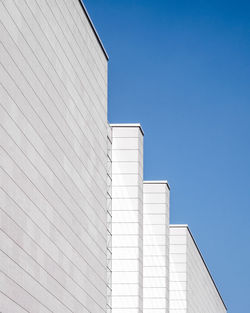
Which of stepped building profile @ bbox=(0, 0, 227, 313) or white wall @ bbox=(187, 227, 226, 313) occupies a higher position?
white wall @ bbox=(187, 227, 226, 313)

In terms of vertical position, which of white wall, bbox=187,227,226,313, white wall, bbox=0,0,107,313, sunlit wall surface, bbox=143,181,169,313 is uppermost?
white wall, bbox=187,227,226,313

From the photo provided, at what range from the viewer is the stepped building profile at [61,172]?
45.0 m

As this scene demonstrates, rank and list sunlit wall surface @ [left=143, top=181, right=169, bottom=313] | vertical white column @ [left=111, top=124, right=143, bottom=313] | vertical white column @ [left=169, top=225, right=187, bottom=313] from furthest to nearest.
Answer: vertical white column @ [left=169, top=225, right=187, bottom=313]
sunlit wall surface @ [left=143, top=181, right=169, bottom=313]
vertical white column @ [left=111, top=124, right=143, bottom=313]

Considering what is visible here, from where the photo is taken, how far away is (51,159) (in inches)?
2094

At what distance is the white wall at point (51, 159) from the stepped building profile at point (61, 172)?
0.19 ft

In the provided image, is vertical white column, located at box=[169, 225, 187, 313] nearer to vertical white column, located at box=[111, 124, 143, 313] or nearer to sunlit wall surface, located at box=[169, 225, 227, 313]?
sunlit wall surface, located at box=[169, 225, 227, 313]

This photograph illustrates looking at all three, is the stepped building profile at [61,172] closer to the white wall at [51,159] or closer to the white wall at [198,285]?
the white wall at [51,159]

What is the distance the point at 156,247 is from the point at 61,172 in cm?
4162

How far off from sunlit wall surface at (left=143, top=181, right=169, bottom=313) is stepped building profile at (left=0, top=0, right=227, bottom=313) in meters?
10.8

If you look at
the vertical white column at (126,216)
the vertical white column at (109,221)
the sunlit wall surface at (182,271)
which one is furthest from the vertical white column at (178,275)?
the vertical white column at (109,221)

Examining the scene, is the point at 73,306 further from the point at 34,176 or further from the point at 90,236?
the point at 34,176

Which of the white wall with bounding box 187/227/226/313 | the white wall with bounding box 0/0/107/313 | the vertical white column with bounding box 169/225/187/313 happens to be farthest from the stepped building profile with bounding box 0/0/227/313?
the white wall with bounding box 187/227/226/313

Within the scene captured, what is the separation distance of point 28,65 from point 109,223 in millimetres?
37521

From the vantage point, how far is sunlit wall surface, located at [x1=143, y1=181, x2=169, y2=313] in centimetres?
9594
